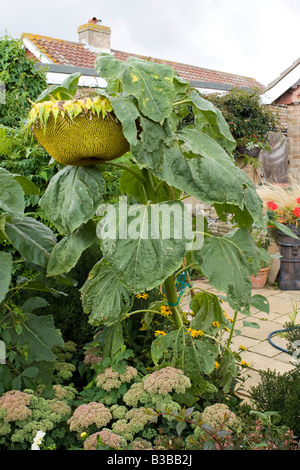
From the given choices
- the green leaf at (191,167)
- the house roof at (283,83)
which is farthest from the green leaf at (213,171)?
the house roof at (283,83)

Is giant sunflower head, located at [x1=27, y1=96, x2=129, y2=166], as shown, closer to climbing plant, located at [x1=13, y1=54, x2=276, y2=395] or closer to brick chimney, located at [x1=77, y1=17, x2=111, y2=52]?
climbing plant, located at [x1=13, y1=54, x2=276, y2=395]

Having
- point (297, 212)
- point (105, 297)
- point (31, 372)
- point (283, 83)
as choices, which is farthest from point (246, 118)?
point (31, 372)

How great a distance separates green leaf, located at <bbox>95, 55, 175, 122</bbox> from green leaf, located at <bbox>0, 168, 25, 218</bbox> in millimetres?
612

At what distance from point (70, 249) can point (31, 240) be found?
0.34m

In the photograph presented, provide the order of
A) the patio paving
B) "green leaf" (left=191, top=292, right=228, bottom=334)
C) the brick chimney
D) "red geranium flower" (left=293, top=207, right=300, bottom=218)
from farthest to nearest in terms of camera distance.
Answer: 1. the brick chimney
2. "red geranium flower" (left=293, top=207, right=300, bottom=218)
3. the patio paving
4. "green leaf" (left=191, top=292, right=228, bottom=334)

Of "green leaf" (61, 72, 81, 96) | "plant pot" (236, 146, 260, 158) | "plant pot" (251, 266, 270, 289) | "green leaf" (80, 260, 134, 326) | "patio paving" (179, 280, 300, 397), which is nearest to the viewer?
"green leaf" (61, 72, 81, 96)

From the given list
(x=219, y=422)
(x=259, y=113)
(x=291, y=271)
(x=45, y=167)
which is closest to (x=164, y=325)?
(x=219, y=422)

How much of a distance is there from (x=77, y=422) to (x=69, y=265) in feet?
1.95

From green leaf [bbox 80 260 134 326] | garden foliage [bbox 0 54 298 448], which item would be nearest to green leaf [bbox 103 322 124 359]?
garden foliage [bbox 0 54 298 448]

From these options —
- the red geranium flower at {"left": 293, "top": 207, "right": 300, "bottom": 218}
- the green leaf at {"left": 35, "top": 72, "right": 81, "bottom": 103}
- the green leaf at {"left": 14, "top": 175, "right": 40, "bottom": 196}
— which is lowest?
the red geranium flower at {"left": 293, "top": 207, "right": 300, "bottom": 218}

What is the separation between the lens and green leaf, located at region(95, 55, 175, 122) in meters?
1.47

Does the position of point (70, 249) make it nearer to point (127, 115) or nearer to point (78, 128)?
point (78, 128)

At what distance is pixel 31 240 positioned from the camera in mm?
2049

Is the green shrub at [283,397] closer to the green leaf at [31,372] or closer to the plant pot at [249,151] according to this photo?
the green leaf at [31,372]
